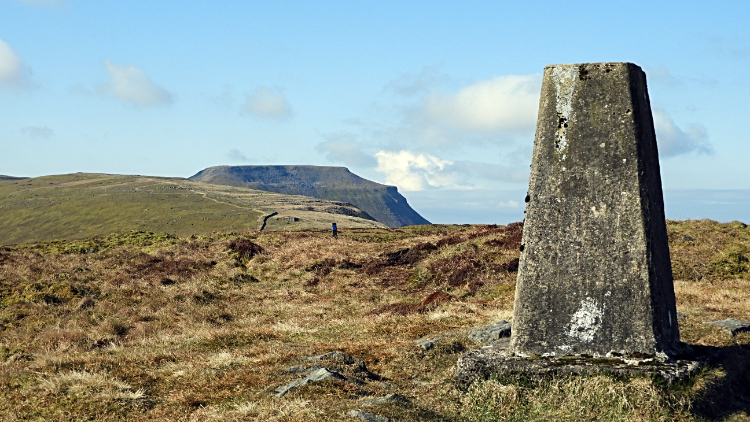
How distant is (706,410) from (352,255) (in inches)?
1026

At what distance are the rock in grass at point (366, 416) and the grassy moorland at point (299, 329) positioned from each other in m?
0.16

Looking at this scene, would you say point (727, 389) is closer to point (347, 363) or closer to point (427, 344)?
point (427, 344)

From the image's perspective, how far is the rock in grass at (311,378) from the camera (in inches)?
379

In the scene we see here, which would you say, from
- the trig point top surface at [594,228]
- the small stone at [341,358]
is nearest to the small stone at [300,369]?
the small stone at [341,358]

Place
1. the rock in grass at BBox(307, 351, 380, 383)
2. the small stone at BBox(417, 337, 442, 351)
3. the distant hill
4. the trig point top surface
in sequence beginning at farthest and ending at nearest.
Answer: the distant hill → the small stone at BBox(417, 337, 442, 351) → the rock in grass at BBox(307, 351, 380, 383) → the trig point top surface

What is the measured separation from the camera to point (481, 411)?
8742 millimetres

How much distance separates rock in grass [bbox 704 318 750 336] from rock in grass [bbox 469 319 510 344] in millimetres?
4305

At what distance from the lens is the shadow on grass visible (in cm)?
831

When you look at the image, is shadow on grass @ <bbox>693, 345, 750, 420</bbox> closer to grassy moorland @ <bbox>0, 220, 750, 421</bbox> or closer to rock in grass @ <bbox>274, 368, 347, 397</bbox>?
grassy moorland @ <bbox>0, 220, 750, 421</bbox>

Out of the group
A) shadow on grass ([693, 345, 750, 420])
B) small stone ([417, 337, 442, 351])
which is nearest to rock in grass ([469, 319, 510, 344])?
small stone ([417, 337, 442, 351])

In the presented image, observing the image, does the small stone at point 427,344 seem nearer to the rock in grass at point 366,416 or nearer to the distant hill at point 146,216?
the rock in grass at point 366,416

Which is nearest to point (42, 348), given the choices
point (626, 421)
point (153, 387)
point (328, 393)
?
point (153, 387)

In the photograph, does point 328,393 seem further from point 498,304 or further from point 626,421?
point 498,304

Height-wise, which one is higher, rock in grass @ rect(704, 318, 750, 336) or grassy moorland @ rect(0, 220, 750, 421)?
rock in grass @ rect(704, 318, 750, 336)
